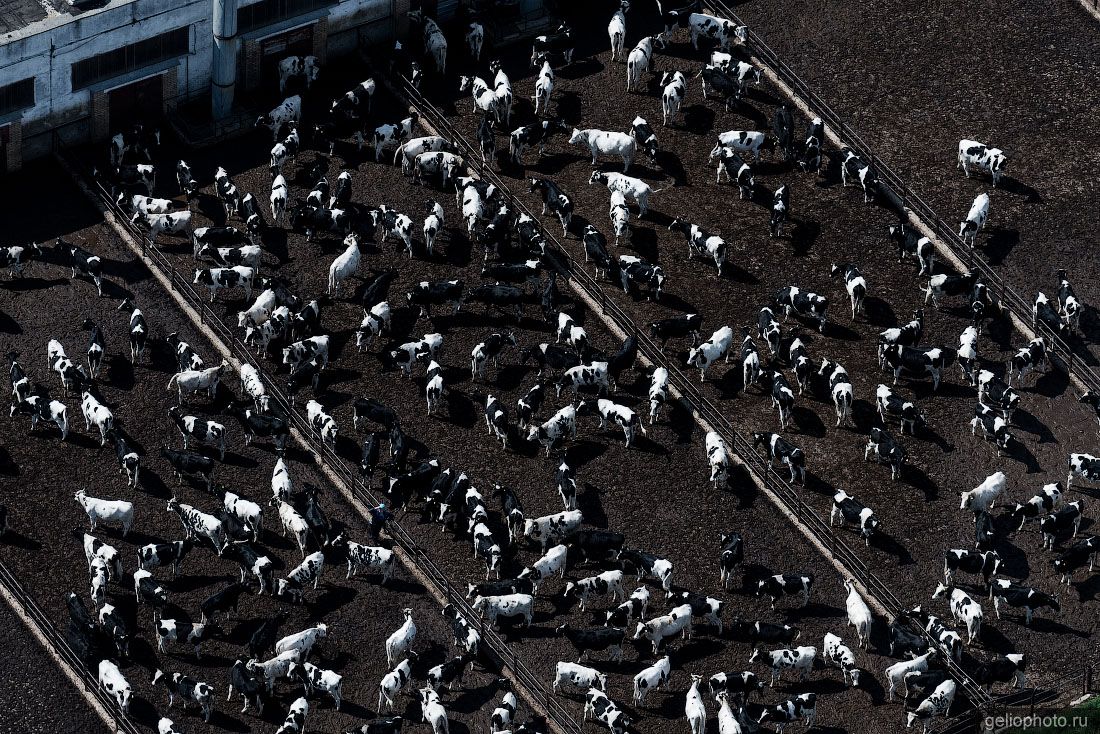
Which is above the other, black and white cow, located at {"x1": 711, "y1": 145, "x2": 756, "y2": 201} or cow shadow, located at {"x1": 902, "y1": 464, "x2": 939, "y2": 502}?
black and white cow, located at {"x1": 711, "y1": 145, "x2": 756, "y2": 201}

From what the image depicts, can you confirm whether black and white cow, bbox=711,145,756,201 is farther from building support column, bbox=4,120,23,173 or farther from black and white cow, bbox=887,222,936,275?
building support column, bbox=4,120,23,173

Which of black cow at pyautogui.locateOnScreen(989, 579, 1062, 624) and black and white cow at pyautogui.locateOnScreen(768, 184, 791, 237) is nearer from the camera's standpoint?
black cow at pyautogui.locateOnScreen(989, 579, 1062, 624)

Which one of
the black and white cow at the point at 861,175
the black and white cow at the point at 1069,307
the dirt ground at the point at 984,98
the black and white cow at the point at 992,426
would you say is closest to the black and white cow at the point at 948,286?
the dirt ground at the point at 984,98

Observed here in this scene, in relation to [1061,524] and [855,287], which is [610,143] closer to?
[855,287]

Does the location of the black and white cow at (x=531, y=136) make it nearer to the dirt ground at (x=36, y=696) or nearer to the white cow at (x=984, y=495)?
the white cow at (x=984, y=495)

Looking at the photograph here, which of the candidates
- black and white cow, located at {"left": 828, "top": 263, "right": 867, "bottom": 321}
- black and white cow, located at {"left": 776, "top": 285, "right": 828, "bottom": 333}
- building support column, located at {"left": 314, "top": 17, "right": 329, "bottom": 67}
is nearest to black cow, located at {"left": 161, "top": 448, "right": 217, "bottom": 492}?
black and white cow, located at {"left": 776, "top": 285, "right": 828, "bottom": 333}

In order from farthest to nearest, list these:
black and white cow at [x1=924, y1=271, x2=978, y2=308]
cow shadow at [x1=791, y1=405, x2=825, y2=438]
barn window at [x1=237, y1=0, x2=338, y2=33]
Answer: barn window at [x1=237, y1=0, x2=338, y2=33]
black and white cow at [x1=924, y1=271, x2=978, y2=308]
cow shadow at [x1=791, y1=405, x2=825, y2=438]

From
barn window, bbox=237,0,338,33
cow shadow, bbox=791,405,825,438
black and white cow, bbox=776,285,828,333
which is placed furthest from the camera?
barn window, bbox=237,0,338,33
